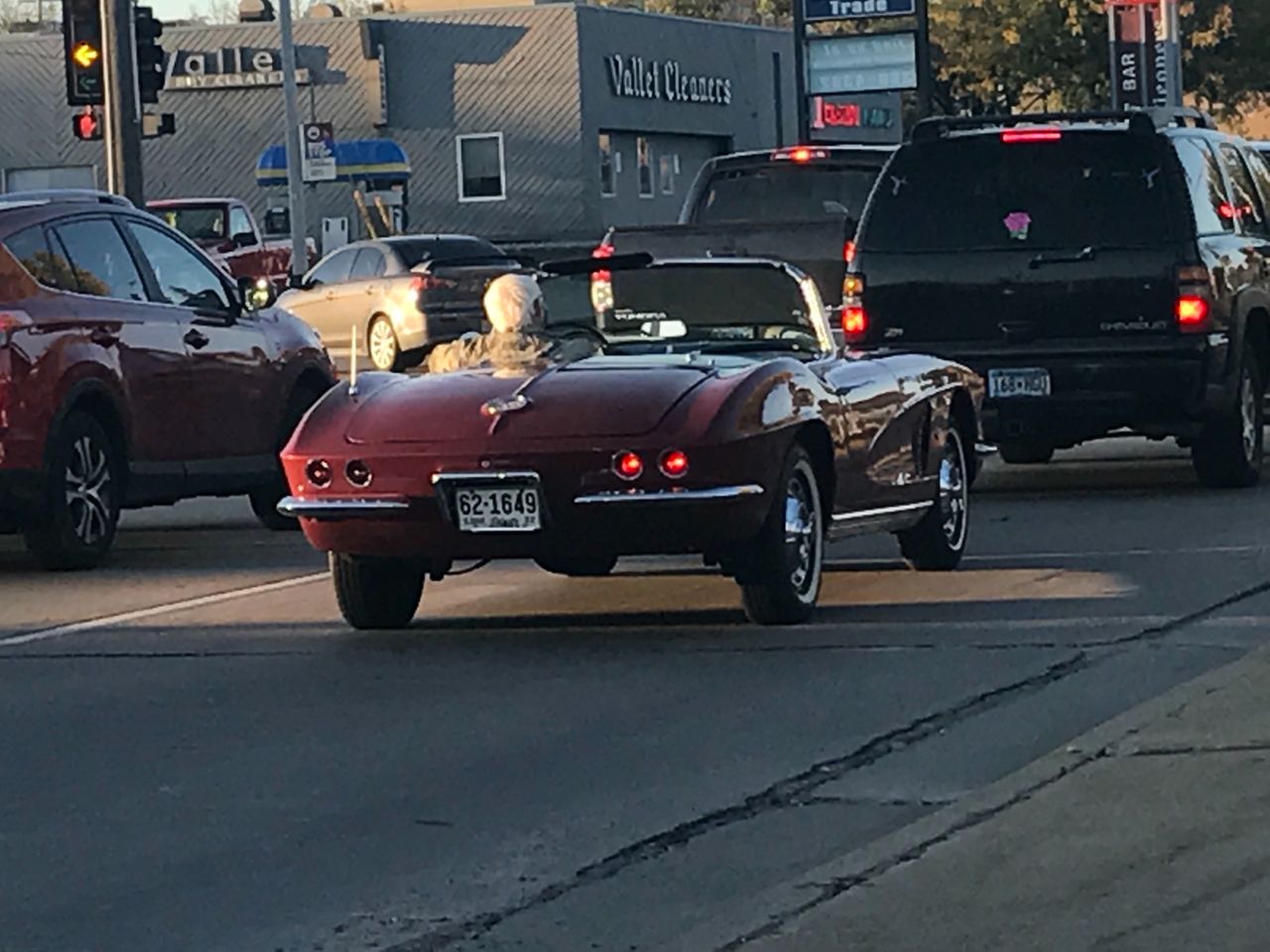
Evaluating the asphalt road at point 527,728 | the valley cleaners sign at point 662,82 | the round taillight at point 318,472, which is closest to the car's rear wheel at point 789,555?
the asphalt road at point 527,728

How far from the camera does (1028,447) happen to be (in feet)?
59.4

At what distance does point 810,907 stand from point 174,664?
15.1 feet

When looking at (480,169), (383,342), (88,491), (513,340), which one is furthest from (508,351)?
(480,169)

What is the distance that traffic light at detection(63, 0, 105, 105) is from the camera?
26.2 metres

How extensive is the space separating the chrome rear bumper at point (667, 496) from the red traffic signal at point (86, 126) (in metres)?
18.4

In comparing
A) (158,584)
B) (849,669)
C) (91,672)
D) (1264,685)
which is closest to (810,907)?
(1264,685)

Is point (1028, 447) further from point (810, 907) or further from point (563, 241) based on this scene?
point (563, 241)

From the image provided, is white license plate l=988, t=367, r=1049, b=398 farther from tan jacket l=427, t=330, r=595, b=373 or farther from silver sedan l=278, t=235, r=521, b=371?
silver sedan l=278, t=235, r=521, b=371

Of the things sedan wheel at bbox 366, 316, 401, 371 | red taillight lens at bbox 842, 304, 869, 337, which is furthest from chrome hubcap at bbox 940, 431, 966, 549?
sedan wheel at bbox 366, 316, 401, 371

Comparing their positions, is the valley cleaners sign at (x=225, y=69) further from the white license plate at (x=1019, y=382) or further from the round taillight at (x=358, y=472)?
the round taillight at (x=358, y=472)

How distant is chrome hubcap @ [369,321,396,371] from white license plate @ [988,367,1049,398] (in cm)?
1873

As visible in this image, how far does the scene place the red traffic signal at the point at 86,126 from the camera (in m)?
27.5

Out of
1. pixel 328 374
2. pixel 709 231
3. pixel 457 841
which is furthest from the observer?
pixel 709 231

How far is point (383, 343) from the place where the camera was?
3425cm
